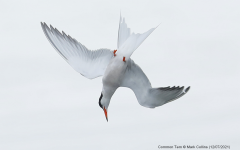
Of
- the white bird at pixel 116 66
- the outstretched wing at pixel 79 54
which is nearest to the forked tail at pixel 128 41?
the white bird at pixel 116 66

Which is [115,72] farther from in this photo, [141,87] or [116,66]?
[141,87]

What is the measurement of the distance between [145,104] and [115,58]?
1.21 m

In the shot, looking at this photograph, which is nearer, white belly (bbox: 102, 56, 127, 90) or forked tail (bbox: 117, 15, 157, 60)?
forked tail (bbox: 117, 15, 157, 60)

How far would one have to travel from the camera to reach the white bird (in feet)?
31.8

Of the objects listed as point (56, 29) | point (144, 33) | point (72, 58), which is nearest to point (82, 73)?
point (72, 58)

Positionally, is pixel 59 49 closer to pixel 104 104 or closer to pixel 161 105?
pixel 104 104

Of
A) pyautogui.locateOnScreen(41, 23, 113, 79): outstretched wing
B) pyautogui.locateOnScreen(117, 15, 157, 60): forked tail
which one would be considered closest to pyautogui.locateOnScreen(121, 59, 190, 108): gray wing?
pyautogui.locateOnScreen(117, 15, 157, 60): forked tail

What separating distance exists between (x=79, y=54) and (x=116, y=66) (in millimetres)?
1092

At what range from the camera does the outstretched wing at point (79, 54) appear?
1036cm

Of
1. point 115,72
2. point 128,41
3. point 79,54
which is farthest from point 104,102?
point 128,41

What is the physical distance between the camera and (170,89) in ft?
30.5

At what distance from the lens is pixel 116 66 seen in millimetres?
9914

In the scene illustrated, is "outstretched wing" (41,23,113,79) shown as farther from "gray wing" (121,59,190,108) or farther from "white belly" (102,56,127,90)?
"gray wing" (121,59,190,108)

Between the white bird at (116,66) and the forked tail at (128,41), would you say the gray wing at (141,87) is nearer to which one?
the white bird at (116,66)
